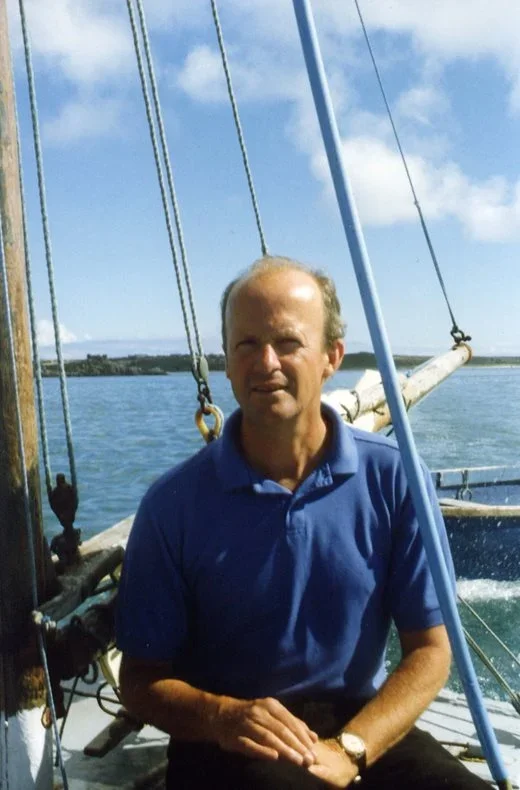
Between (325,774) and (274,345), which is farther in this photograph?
(274,345)

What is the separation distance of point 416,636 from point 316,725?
0.38m

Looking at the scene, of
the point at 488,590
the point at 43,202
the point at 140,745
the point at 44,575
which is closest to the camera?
the point at 44,575

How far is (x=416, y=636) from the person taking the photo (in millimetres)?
2201

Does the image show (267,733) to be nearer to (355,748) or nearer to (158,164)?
(355,748)

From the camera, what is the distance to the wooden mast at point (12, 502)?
86.2 inches

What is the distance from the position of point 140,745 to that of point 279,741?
148 centimetres

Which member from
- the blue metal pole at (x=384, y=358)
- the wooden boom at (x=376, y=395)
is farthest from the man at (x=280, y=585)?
the wooden boom at (x=376, y=395)

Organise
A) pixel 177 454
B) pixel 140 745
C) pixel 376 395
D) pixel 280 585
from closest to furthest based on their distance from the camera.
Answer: pixel 280 585 → pixel 140 745 → pixel 376 395 → pixel 177 454

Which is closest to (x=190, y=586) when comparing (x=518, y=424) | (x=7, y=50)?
(x=7, y=50)

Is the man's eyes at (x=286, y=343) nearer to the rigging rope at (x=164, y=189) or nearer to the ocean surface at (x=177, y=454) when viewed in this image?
the rigging rope at (x=164, y=189)

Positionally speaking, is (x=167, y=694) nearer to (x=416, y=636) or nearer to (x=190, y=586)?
(x=190, y=586)

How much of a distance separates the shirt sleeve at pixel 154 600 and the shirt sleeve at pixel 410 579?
62cm

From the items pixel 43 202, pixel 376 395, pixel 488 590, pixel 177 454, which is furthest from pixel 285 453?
pixel 177 454

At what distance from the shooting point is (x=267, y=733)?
1907mm
